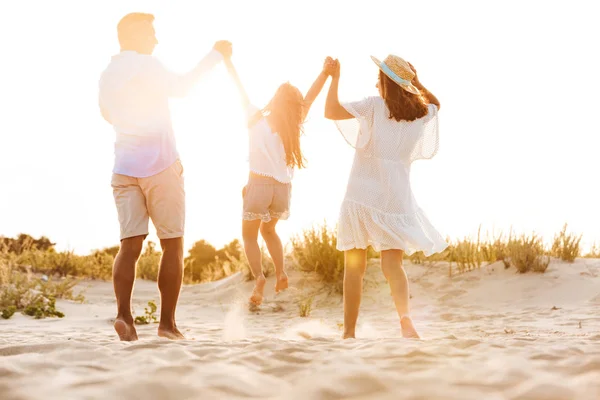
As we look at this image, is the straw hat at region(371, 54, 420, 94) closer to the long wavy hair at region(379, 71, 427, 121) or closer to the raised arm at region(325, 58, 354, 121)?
the long wavy hair at region(379, 71, 427, 121)

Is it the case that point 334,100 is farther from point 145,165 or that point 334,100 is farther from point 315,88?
point 145,165

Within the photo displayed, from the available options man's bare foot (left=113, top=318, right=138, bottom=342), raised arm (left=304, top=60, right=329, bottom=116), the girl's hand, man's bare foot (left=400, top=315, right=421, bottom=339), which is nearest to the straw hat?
the girl's hand

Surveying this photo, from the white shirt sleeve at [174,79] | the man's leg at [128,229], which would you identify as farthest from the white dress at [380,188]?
the man's leg at [128,229]

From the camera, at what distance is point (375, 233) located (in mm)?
4320

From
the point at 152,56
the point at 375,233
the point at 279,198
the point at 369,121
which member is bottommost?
the point at 375,233

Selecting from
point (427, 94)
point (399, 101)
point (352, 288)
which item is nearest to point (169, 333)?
point (352, 288)

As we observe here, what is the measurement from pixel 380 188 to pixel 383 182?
48 millimetres

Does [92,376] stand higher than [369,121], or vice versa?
[369,121]

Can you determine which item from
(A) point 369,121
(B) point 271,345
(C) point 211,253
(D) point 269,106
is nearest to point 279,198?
(D) point 269,106

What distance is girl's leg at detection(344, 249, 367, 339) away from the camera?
4.29m

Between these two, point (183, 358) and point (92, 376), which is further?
point (183, 358)

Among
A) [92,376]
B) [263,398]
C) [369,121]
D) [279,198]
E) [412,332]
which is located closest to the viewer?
[263,398]

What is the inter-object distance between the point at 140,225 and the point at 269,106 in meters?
2.14

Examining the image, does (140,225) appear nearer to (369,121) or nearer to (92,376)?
(369,121)
